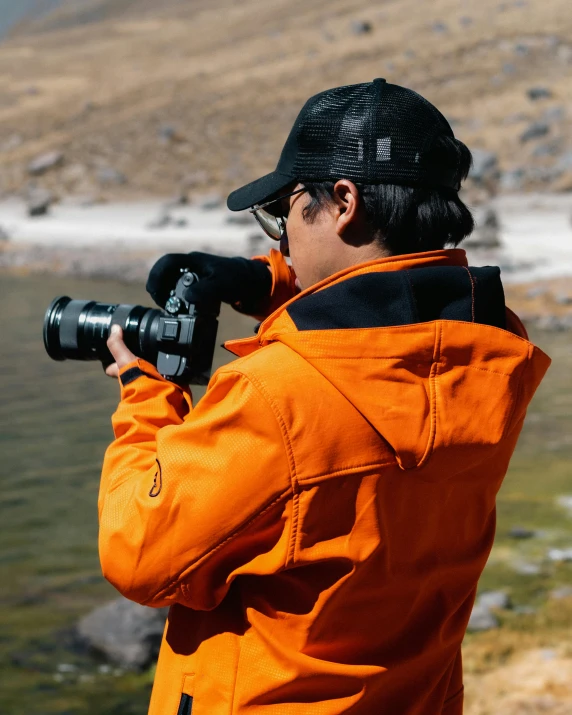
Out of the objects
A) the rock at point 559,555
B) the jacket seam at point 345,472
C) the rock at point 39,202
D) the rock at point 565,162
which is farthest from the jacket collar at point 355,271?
the rock at point 39,202

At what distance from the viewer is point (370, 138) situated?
1.46 meters

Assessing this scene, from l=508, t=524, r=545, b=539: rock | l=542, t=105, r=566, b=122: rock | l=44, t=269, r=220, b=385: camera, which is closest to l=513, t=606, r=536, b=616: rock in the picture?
l=508, t=524, r=545, b=539: rock

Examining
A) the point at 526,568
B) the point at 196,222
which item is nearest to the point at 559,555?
the point at 526,568

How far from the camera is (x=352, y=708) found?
150cm

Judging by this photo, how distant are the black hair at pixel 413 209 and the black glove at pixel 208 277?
471 millimetres

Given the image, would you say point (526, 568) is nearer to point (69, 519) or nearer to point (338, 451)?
point (69, 519)

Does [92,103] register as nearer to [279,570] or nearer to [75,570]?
[75,570]

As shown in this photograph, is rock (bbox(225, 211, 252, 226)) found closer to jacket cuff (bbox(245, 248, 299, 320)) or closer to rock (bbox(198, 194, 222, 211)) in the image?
rock (bbox(198, 194, 222, 211))

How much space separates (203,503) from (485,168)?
21.3 m

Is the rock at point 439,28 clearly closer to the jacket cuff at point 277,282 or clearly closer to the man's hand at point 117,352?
the jacket cuff at point 277,282

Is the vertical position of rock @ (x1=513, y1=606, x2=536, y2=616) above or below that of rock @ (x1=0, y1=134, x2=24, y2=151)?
below

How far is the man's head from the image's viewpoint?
1.47 m

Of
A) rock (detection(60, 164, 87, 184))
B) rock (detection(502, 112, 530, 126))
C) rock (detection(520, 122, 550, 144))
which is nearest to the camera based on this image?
rock (detection(520, 122, 550, 144))

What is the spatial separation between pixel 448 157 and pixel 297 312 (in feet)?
1.13
